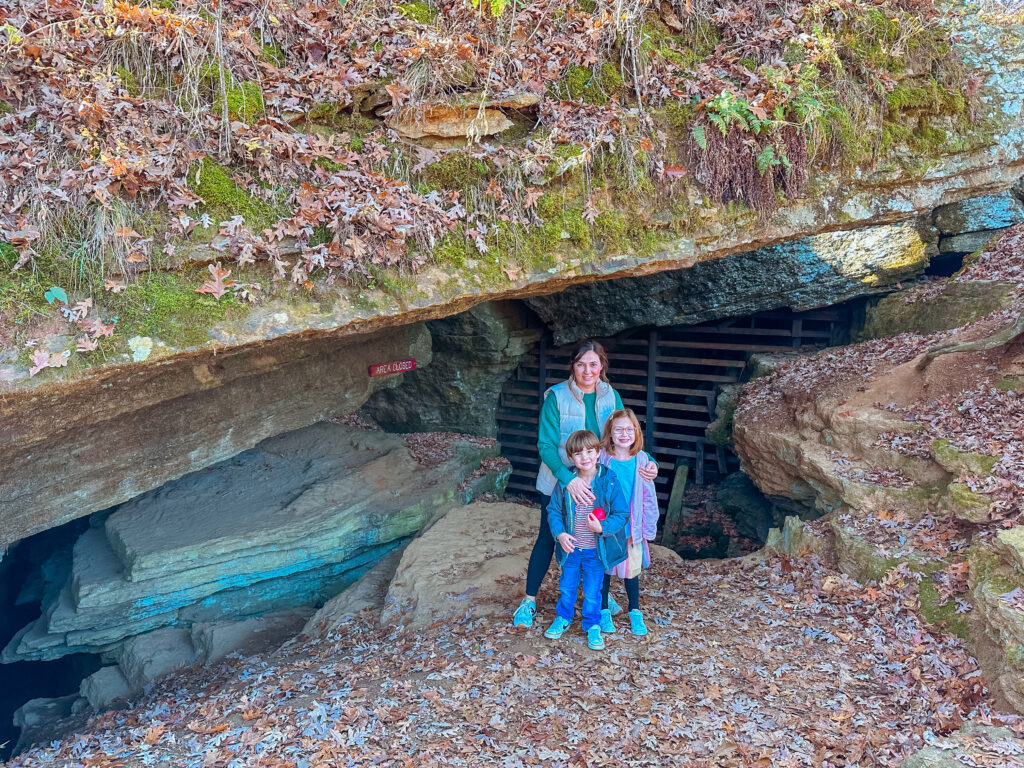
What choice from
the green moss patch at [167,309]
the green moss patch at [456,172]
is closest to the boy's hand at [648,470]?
the green moss patch at [456,172]

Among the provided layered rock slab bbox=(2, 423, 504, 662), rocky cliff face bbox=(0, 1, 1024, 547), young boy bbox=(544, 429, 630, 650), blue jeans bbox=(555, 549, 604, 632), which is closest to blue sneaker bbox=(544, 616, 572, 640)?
blue jeans bbox=(555, 549, 604, 632)

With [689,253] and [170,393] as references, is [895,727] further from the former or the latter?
[170,393]

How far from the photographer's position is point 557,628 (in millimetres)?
4578

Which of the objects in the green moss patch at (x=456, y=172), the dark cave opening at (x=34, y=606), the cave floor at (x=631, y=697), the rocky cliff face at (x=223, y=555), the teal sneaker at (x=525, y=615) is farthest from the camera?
the dark cave opening at (x=34, y=606)

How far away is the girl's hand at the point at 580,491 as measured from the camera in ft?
13.6

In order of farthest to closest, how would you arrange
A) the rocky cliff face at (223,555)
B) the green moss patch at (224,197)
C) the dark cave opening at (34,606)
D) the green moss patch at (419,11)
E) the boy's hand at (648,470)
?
the dark cave opening at (34,606)
the rocky cliff face at (223,555)
the green moss patch at (419,11)
the green moss patch at (224,197)
the boy's hand at (648,470)

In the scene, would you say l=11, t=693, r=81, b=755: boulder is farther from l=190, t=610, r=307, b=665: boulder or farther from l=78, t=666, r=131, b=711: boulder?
l=190, t=610, r=307, b=665: boulder

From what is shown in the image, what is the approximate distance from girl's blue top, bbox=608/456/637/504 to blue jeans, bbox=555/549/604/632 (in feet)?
1.54

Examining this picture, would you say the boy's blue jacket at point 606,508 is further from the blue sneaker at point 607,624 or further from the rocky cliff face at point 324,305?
the rocky cliff face at point 324,305

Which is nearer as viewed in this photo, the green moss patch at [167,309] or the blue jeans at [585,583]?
the green moss patch at [167,309]

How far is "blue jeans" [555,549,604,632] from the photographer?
438 cm

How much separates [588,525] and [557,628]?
0.87 metres

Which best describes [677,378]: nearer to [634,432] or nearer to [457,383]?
[457,383]

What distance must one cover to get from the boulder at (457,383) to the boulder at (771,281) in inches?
51.2
